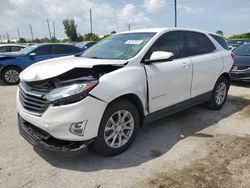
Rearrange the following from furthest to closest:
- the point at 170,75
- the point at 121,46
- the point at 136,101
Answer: the point at 121,46
the point at 170,75
the point at 136,101

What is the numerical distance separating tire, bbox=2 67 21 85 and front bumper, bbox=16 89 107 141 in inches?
278

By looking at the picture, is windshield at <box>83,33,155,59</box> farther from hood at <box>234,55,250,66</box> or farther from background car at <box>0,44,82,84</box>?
background car at <box>0,44,82,84</box>

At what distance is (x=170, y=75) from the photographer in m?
4.21

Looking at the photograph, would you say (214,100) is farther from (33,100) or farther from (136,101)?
(33,100)

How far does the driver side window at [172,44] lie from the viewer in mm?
4168

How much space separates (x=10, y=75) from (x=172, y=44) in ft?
23.4

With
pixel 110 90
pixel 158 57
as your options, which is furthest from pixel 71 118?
pixel 158 57

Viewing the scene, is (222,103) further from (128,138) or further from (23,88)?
(23,88)

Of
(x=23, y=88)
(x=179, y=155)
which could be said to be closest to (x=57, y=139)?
(x=23, y=88)

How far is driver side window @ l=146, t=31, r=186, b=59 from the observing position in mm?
4168

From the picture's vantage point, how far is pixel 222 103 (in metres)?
5.97

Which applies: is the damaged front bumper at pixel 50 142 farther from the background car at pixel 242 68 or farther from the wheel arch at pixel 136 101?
the background car at pixel 242 68

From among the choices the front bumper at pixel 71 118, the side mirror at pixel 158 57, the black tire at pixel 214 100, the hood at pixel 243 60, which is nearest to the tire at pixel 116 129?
the front bumper at pixel 71 118

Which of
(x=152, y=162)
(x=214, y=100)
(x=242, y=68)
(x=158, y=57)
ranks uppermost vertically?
(x=158, y=57)
